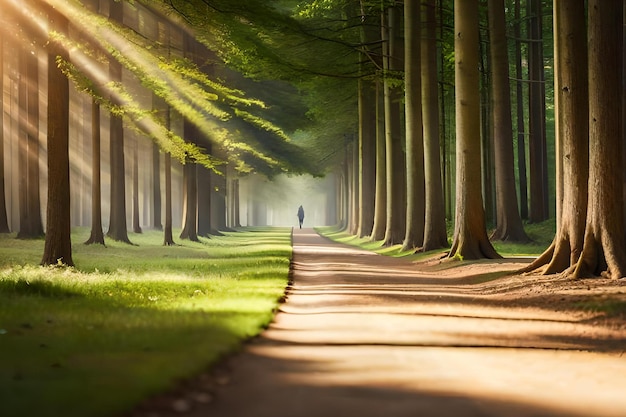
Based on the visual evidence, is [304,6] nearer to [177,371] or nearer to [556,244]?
[556,244]

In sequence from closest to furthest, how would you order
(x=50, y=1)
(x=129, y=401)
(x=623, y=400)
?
(x=129, y=401)
(x=623, y=400)
(x=50, y=1)

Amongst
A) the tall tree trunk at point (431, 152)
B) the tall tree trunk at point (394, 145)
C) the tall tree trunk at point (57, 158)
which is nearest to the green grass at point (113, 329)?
the tall tree trunk at point (57, 158)

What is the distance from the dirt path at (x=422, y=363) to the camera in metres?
6.59

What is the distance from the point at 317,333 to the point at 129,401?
4687 millimetres

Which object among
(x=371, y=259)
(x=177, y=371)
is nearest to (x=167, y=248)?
Result: (x=371, y=259)

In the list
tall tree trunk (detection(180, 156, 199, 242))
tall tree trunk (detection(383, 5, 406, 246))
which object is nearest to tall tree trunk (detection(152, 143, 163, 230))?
tall tree trunk (detection(180, 156, 199, 242))

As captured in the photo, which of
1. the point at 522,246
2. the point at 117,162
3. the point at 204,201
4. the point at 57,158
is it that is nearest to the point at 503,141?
the point at 522,246

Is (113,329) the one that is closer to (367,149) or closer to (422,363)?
(422,363)

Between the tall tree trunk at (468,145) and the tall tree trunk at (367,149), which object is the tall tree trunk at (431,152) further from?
the tall tree trunk at (367,149)

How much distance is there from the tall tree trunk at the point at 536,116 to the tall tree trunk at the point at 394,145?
215 inches

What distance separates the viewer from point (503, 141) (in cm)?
3197

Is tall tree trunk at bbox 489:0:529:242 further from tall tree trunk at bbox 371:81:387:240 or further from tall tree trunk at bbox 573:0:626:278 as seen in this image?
tall tree trunk at bbox 573:0:626:278

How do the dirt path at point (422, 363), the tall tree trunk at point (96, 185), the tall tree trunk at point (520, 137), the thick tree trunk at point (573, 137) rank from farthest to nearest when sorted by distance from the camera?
the tall tree trunk at point (520, 137) → the tall tree trunk at point (96, 185) → the thick tree trunk at point (573, 137) → the dirt path at point (422, 363)

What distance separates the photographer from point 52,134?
19.9 m
